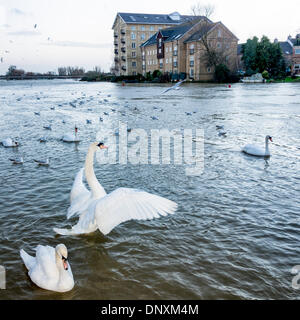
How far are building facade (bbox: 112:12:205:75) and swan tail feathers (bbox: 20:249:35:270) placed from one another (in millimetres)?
88080

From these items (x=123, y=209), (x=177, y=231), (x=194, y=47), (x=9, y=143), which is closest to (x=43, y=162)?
(x=9, y=143)

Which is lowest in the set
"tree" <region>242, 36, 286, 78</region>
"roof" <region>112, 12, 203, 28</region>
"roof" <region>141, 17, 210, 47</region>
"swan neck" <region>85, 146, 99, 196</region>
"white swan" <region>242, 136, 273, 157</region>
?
"white swan" <region>242, 136, 273, 157</region>

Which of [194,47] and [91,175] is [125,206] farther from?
[194,47]

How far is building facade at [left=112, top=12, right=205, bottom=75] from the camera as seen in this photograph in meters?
86.4

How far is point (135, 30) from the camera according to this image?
8700 cm

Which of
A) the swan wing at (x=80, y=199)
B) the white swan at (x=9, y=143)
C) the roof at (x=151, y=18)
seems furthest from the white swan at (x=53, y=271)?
the roof at (x=151, y=18)

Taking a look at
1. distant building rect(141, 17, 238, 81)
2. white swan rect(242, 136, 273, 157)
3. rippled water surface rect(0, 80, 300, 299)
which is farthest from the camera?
distant building rect(141, 17, 238, 81)

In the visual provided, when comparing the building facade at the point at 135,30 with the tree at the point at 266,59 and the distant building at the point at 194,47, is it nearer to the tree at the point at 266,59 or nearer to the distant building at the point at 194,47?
the distant building at the point at 194,47

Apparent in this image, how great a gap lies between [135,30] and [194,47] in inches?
1161

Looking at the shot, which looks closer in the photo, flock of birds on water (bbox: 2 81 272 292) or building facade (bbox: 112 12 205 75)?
flock of birds on water (bbox: 2 81 272 292)

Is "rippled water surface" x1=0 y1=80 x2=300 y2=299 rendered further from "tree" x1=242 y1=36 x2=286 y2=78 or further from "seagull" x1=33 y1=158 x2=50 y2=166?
"tree" x1=242 y1=36 x2=286 y2=78

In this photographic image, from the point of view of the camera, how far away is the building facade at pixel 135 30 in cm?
8644

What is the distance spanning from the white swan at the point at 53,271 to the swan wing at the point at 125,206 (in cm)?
75

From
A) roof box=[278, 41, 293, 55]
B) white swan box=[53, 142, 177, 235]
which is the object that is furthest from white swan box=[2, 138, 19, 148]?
roof box=[278, 41, 293, 55]
